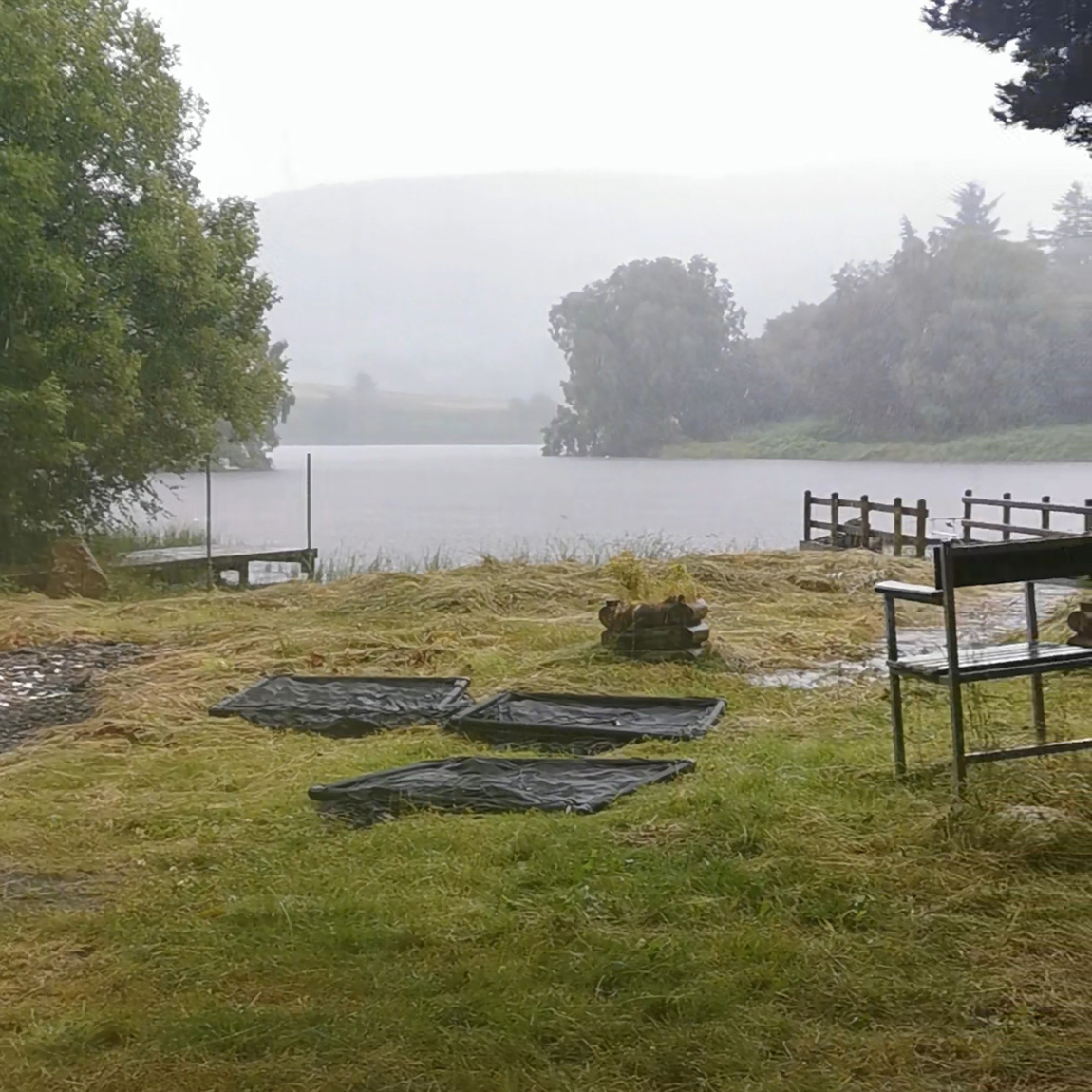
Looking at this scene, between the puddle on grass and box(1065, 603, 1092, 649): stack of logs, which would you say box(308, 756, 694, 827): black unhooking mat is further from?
box(1065, 603, 1092, 649): stack of logs

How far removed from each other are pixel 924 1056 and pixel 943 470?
60.1 feet

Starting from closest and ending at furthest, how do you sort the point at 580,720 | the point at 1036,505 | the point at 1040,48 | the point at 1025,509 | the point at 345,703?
the point at 1040,48 → the point at 580,720 → the point at 345,703 → the point at 1036,505 → the point at 1025,509

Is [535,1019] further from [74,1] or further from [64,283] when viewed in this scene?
[74,1]

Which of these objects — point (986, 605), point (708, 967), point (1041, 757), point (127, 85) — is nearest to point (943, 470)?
point (986, 605)

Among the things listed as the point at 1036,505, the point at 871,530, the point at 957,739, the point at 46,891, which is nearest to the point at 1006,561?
the point at 957,739

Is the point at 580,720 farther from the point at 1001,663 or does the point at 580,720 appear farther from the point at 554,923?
the point at 554,923

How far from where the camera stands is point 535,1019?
2.16m

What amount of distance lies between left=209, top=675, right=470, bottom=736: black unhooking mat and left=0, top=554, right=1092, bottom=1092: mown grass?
21 centimetres

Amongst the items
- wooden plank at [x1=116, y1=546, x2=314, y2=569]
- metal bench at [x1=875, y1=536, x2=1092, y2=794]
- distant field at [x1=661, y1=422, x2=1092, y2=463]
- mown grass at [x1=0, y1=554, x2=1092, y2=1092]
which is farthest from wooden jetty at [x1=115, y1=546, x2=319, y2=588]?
distant field at [x1=661, y1=422, x2=1092, y2=463]

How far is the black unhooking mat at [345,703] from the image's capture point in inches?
189

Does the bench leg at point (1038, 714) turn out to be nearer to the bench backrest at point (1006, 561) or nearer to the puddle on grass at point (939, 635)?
the bench backrest at point (1006, 561)

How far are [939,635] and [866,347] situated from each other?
47.7 feet

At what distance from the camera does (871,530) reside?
1487cm

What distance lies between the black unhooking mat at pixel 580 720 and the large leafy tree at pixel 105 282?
240 inches
